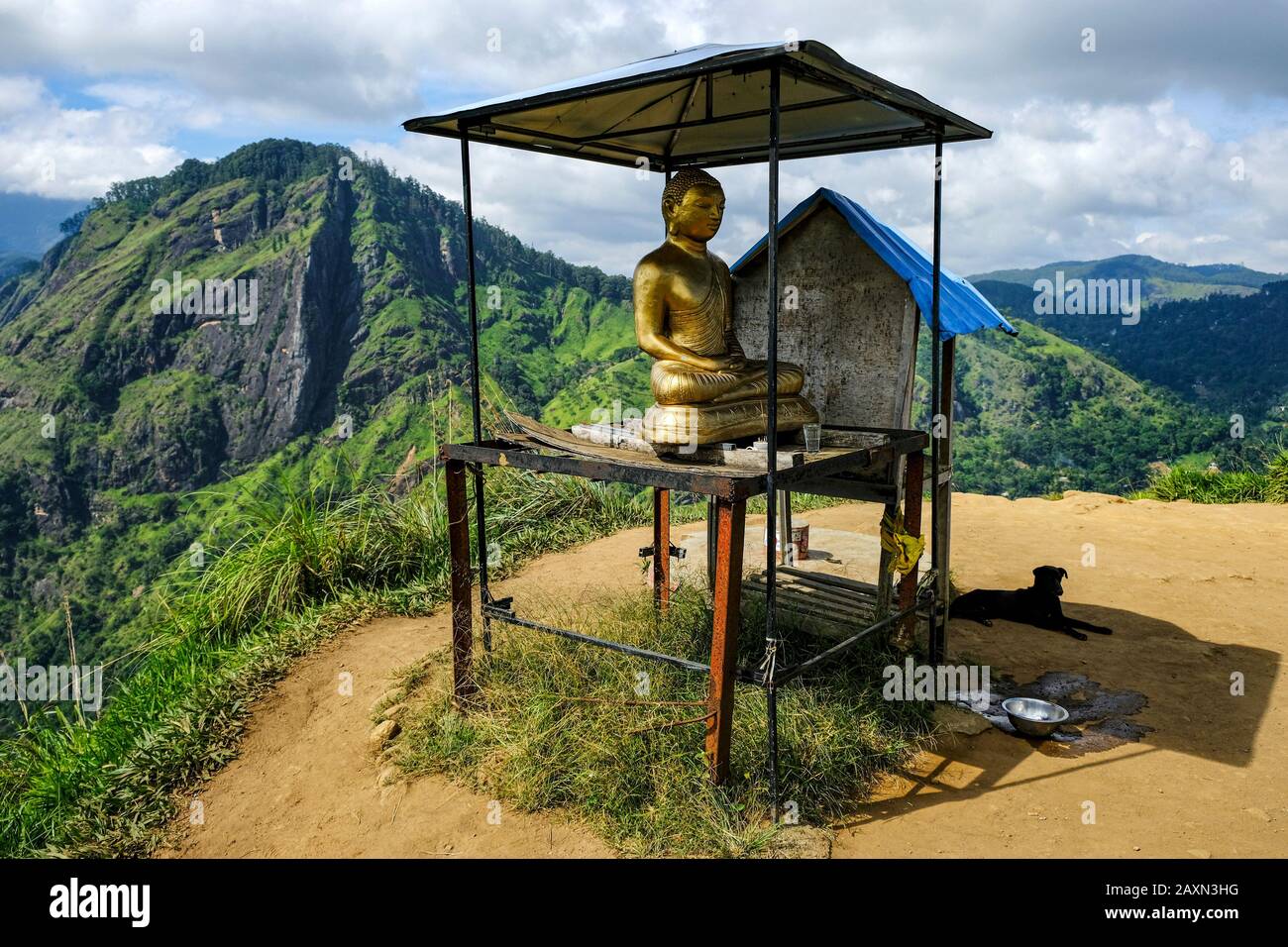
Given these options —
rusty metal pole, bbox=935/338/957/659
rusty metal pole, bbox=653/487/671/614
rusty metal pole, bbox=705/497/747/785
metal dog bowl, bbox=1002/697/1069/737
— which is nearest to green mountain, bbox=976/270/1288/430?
rusty metal pole, bbox=935/338/957/659

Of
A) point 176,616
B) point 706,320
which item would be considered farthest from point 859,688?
point 176,616

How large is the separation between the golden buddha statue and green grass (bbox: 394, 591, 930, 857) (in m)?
1.49

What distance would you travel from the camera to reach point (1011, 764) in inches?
180

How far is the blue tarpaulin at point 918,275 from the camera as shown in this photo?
5.18 meters

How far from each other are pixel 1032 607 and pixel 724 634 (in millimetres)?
3825

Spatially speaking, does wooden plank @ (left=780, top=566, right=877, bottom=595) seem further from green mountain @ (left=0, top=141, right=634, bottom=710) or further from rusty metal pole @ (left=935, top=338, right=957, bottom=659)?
green mountain @ (left=0, top=141, right=634, bottom=710)

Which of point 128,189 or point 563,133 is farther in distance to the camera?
point 128,189

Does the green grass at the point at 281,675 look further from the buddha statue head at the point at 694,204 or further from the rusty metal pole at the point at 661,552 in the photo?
the buddha statue head at the point at 694,204

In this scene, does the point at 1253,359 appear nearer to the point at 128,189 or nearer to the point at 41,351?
the point at 41,351

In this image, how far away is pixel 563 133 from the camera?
535 centimetres

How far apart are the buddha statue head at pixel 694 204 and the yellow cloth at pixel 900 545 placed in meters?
2.07

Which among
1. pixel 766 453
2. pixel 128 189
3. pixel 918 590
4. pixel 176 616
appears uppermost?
pixel 128 189

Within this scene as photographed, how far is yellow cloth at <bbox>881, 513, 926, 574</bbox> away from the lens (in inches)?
204
